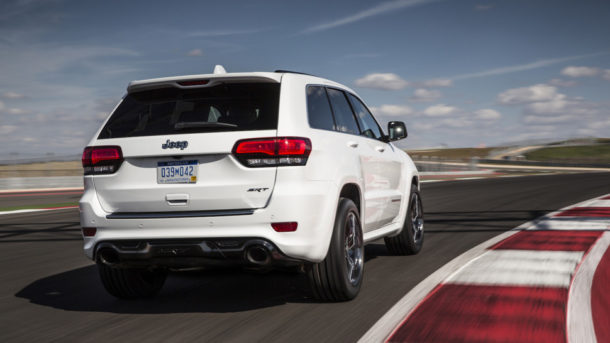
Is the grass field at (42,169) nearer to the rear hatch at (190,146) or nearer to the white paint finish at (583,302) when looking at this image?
the rear hatch at (190,146)

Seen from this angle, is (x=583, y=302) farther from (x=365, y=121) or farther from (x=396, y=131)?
(x=396, y=131)

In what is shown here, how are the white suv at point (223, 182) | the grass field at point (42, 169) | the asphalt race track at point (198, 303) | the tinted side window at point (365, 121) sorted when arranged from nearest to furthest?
the asphalt race track at point (198, 303) → the white suv at point (223, 182) → the tinted side window at point (365, 121) → the grass field at point (42, 169)

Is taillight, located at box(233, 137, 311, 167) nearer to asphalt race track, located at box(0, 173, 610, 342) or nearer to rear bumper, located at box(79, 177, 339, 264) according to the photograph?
rear bumper, located at box(79, 177, 339, 264)

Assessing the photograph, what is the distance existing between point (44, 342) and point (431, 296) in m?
2.83

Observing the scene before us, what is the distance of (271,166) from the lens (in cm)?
445

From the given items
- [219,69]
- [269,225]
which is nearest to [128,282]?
[269,225]

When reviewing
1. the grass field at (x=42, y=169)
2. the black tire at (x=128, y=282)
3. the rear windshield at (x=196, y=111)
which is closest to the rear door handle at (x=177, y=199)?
the rear windshield at (x=196, y=111)

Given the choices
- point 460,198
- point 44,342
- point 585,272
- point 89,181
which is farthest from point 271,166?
point 460,198

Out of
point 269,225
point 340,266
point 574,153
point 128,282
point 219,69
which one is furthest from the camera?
point 574,153

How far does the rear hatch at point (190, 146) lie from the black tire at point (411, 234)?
3.11 m

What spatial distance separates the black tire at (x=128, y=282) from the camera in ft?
17.4

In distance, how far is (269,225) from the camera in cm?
440

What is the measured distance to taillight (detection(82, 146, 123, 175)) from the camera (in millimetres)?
4750

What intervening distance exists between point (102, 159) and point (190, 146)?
746 millimetres
